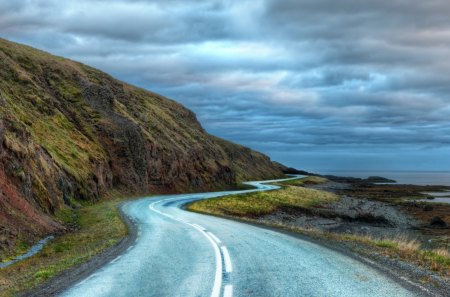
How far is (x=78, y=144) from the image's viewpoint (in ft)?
175

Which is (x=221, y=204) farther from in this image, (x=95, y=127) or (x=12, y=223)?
(x=12, y=223)

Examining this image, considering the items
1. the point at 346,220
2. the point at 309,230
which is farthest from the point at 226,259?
the point at 346,220

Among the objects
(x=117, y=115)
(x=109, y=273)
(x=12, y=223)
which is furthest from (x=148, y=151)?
(x=109, y=273)

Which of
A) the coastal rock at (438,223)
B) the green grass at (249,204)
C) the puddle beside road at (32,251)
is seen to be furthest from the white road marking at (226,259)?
the coastal rock at (438,223)

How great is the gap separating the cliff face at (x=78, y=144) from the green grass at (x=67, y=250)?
5.42 ft

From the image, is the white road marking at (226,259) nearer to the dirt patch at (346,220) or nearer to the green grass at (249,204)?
the green grass at (249,204)

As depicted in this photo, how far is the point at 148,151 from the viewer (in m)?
70.1

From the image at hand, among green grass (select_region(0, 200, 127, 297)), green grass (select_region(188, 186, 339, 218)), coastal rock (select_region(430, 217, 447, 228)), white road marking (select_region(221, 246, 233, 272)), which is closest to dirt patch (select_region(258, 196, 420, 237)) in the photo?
green grass (select_region(188, 186, 339, 218))

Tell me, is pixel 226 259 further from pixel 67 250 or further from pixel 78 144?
pixel 78 144

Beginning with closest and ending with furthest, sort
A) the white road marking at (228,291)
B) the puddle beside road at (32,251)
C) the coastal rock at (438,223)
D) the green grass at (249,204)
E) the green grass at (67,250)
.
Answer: the white road marking at (228,291) → the green grass at (67,250) → the puddle beside road at (32,251) → the green grass at (249,204) → the coastal rock at (438,223)

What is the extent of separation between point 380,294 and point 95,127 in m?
58.8

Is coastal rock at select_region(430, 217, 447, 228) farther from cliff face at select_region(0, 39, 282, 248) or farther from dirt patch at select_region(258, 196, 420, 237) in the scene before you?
cliff face at select_region(0, 39, 282, 248)

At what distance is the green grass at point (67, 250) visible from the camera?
38.8 ft

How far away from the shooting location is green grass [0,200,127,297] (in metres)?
11.8
